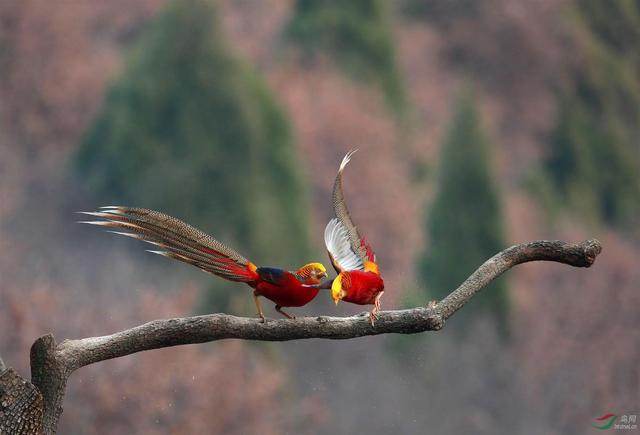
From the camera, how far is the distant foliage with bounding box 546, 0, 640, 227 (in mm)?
33719

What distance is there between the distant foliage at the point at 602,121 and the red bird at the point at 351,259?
92.8ft

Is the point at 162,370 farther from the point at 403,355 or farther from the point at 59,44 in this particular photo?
the point at 59,44

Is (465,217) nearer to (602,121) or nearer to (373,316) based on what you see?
(602,121)

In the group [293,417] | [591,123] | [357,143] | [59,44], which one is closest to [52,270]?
[293,417]

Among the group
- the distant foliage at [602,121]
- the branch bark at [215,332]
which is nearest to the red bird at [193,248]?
the branch bark at [215,332]

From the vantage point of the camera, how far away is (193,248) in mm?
5383

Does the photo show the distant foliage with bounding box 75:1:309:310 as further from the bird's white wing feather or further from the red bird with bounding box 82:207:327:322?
the red bird with bounding box 82:207:327:322

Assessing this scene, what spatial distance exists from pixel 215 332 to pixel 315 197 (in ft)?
81.6

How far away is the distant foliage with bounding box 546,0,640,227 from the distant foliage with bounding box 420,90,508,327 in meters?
8.76

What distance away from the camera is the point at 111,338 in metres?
5.71

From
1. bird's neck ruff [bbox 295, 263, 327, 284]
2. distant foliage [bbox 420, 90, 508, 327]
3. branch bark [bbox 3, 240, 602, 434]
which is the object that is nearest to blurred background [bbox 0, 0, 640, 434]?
distant foliage [bbox 420, 90, 508, 327]

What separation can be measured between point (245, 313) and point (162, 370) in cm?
305

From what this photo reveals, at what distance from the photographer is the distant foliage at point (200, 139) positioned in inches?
924

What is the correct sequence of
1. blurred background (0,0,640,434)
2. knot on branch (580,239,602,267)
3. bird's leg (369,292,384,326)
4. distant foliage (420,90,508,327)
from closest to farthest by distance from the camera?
bird's leg (369,292,384,326) → knot on branch (580,239,602,267) → blurred background (0,0,640,434) → distant foliage (420,90,508,327)
